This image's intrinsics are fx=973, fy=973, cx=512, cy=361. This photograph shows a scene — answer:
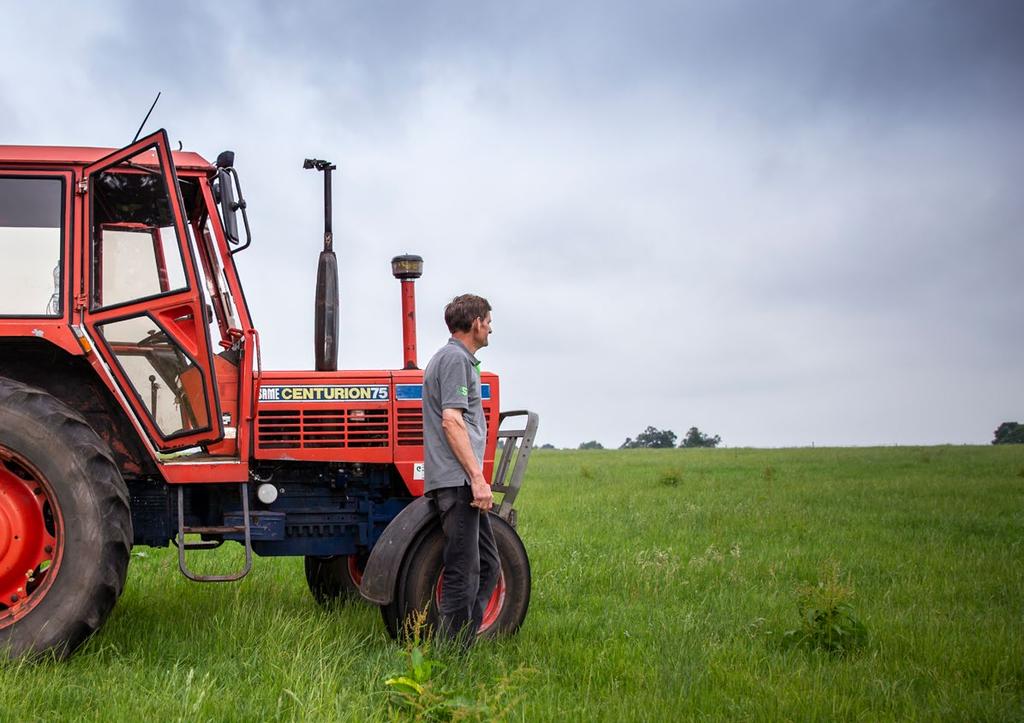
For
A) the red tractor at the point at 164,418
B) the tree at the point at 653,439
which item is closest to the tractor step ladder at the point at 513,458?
the red tractor at the point at 164,418

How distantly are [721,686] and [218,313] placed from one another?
12.0 ft

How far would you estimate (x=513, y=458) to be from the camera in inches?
248

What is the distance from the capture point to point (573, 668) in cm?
520

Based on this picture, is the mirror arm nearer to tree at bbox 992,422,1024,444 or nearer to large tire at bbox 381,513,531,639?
large tire at bbox 381,513,531,639

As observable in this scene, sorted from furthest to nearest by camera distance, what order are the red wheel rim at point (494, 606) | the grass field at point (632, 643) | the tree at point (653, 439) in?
the tree at point (653, 439) < the red wheel rim at point (494, 606) < the grass field at point (632, 643)

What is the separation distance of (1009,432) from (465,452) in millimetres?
63669

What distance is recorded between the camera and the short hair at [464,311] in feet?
17.2

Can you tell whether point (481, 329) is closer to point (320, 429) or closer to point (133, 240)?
point (320, 429)

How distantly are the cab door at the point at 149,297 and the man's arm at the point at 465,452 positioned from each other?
1.45 meters

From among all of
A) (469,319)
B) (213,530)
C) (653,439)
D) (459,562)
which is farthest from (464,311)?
(653,439)

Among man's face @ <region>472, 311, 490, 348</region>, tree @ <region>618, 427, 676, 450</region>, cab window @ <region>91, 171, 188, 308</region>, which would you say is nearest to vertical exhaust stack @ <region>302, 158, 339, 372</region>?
cab window @ <region>91, 171, 188, 308</region>

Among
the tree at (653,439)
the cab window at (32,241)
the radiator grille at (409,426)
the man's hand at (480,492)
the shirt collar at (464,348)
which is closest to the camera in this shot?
the man's hand at (480,492)

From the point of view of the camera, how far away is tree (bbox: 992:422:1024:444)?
192ft

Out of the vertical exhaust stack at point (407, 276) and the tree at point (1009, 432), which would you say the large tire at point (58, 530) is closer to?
the vertical exhaust stack at point (407, 276)
